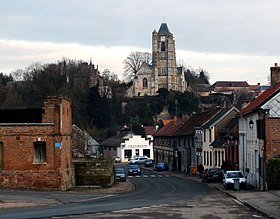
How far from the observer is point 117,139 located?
11538 centimetres

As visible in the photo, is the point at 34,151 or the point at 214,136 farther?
the point at 214,136

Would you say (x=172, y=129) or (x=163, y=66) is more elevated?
(x=163, y=66)

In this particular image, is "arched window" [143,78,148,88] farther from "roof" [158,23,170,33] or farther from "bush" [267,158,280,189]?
"bush" [267,158,280,189]

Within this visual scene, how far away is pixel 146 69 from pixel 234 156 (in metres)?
117

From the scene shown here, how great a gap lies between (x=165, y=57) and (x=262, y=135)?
447ft

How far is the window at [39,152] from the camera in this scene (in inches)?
1635

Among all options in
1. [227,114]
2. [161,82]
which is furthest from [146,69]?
[227,114]

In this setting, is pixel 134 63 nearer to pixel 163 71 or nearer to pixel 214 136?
pixel 163 71

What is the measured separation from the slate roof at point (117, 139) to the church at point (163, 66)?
52596 mm

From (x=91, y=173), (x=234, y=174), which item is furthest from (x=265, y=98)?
(x=91, y=173)

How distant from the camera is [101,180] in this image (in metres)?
46.5

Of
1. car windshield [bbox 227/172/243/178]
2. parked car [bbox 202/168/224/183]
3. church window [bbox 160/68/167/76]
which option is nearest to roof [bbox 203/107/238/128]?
parked car [bbox 202/168/224/183]

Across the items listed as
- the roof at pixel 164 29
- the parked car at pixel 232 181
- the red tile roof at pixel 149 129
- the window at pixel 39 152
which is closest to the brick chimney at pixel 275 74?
the parked car at pixel 232 181

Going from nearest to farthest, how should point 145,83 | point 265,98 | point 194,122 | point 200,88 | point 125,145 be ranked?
point 265,98
point 194,122
point 125,145
point 145,83
point 200,88
